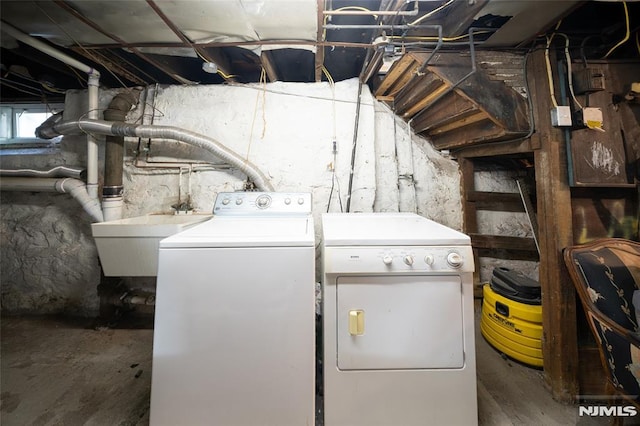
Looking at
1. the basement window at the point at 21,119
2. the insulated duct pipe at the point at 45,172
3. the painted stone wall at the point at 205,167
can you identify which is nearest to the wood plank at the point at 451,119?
the painted stone wall at the point at 205,167

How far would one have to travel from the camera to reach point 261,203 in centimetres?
173

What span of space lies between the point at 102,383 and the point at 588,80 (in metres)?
3.47

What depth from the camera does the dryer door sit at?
39.6 inches

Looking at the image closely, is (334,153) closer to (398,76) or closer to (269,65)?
(398,76)

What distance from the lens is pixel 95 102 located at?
196 cm

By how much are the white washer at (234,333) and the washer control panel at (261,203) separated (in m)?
0.74

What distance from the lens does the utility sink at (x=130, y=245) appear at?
1.54 metres

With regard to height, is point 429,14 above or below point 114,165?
above

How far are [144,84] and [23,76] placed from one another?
959 millimetres

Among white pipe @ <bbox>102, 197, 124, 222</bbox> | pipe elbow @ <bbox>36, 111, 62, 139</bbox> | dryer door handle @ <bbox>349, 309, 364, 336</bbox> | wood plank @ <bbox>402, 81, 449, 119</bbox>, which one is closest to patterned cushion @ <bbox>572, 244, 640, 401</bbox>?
dryer door handle @ <bbox>349, 309, 364, 336</bbox>

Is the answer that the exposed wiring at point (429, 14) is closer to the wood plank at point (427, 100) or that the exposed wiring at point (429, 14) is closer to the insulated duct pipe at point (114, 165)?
the wood plank at point (427, 100)

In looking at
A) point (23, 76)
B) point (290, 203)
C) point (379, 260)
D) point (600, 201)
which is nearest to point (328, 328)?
point (379, 260)

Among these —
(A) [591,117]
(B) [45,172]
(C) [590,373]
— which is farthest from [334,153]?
(B) [45,172]

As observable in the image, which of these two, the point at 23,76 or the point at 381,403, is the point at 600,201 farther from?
the point at 23,76
